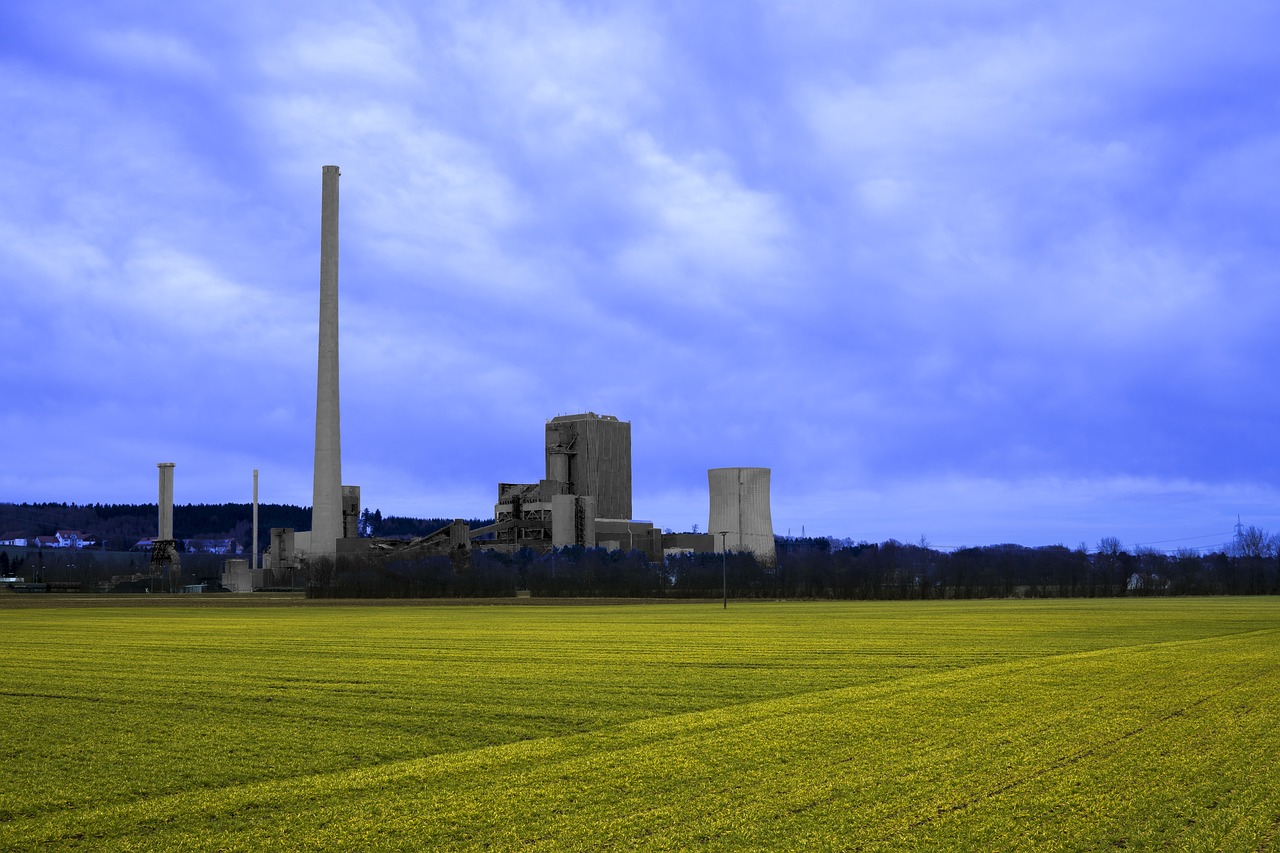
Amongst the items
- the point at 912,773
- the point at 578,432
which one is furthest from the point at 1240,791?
the point at 578,432

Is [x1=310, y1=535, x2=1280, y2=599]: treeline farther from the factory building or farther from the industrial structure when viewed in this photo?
the industrial structure

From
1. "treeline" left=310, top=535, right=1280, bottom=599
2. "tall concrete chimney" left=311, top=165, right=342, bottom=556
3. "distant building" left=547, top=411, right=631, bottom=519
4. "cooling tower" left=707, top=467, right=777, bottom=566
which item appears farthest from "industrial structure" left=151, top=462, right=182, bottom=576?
"cooling tower" left=707, top=467, right=777, bottom=566

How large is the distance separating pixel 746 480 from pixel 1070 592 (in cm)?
2971

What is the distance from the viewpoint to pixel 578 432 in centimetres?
13275

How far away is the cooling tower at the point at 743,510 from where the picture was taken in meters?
112

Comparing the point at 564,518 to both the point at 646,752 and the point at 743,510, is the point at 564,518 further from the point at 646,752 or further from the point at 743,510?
the point at 646,752

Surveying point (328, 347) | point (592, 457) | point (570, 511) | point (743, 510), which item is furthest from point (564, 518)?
point (328, 347)

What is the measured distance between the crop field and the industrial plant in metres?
85.1

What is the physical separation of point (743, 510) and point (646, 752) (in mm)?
104612

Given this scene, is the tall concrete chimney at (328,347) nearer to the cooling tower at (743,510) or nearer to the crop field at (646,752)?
the cooling tower at (743,510)

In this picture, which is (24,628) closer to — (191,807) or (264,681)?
(264,681)

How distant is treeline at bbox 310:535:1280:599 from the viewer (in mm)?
102312

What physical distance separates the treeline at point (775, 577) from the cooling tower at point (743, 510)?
9.14 ft

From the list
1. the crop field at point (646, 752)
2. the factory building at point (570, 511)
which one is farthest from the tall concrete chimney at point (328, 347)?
the crop field at point (646, 752)
